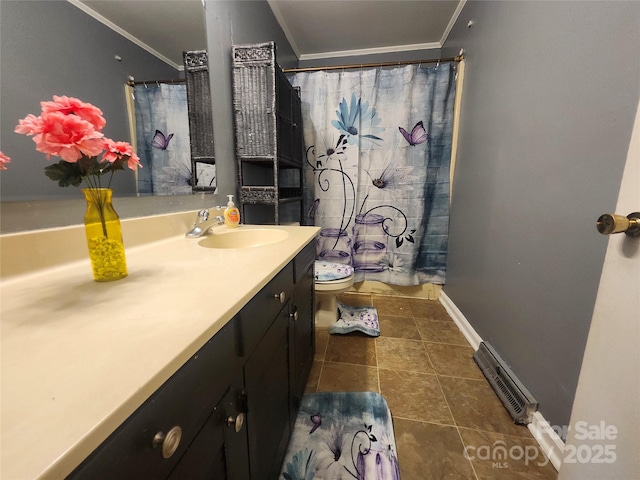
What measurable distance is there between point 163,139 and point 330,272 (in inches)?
44.7

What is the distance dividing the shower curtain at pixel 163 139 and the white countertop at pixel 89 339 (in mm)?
338

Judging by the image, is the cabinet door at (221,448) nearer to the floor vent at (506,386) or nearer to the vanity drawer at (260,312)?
the vanity drawer at (260,312)

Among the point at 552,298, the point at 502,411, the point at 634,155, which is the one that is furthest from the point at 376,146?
the point at 502,411

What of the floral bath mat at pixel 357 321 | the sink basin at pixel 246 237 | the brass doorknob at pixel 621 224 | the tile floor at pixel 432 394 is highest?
the brass doorknob at pixel 621 224

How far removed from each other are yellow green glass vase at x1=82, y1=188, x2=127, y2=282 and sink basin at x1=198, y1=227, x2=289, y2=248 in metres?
0.45

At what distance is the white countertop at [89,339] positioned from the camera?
208mm

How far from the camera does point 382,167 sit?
203 centimetres

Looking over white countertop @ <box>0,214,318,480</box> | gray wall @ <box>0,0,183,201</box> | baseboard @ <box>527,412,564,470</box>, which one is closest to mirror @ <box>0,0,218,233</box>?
gray wall @ <box>0,0,183,201</box>

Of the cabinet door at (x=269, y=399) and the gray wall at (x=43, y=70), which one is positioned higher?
the gray wall at (x=43, y=70)

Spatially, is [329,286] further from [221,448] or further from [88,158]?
[88,158]

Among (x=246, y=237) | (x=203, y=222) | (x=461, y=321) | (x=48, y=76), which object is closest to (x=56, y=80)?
(x=48, y=76)

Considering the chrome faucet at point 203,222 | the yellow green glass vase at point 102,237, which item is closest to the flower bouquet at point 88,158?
the yellow green glass vase at point 102,237

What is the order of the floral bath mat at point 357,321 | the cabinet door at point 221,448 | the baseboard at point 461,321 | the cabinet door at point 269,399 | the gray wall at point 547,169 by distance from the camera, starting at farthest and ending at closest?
1. the floral bath mat at point 357,321
2. the baseboard at point 461,321
3. the gray wall at point 547,169
4. the cabinet door at point 269,399
5. the cabinet door at point 221,448

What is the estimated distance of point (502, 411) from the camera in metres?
1.11
